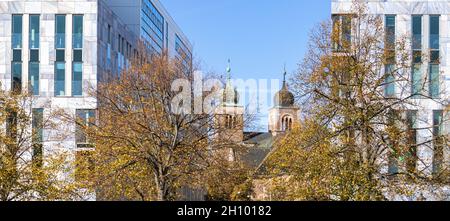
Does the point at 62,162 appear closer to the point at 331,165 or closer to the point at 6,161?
the point at 6,161

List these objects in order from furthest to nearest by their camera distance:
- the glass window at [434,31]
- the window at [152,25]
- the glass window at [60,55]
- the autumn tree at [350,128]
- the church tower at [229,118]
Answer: the window at [152,25], the glass window at [60,55], the glass window at [434,31], the church tower at [229,118], the autumn tree at [350,128]

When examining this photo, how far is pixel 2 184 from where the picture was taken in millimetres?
22250

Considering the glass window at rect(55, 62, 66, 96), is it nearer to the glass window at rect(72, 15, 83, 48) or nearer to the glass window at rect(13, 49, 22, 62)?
the glass window at rect(72, 15, 83, 48)

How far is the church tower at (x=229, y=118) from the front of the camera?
92.7 ft

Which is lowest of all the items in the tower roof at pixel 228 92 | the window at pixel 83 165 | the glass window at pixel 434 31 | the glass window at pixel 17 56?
the window at pixel 83 165

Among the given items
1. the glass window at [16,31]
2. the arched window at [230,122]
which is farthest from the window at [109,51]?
the arched window at [230,122]

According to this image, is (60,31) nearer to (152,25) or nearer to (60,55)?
(60,55)

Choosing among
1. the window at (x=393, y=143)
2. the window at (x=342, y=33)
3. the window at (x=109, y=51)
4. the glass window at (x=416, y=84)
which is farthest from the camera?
the window at (x=109, y=51)

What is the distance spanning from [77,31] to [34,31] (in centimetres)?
254

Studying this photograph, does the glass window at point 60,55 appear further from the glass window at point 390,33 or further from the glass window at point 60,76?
the glass window at point 390,33

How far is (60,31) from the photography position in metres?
41.0

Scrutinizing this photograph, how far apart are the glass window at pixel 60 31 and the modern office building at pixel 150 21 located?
5.44 metres

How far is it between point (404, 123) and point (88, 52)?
939 inches
